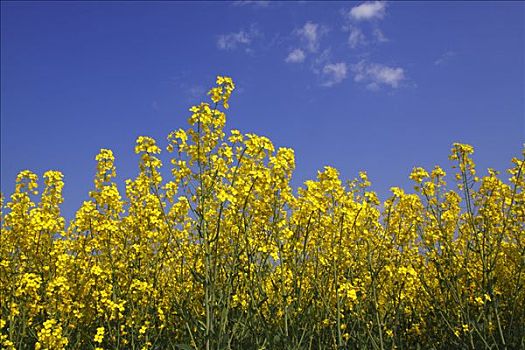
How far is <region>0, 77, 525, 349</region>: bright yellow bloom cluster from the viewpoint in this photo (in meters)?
4.91

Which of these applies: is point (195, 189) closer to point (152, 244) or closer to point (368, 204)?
point (152, 244)

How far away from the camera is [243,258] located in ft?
17.2

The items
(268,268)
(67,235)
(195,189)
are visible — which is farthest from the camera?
(67,235)

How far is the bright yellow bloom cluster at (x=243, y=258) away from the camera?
4.91m

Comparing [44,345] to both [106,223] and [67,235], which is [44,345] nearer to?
[106,223]

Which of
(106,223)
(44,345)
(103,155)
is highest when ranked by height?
(103,155)

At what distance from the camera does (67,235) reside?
7.08 metres

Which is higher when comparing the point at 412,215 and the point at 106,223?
the point at 412,215

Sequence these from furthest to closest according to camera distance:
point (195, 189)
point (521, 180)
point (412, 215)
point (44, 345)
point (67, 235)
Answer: point (67, 235)
point (412, 215)
point (521, 180)
point (195, 189)
point (44, 345)

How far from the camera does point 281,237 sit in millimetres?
5145

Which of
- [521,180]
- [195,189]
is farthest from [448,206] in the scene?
[195,189]

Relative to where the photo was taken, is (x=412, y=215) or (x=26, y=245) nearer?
(x=26, y=245)

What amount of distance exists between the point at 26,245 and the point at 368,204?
4065 millimetres

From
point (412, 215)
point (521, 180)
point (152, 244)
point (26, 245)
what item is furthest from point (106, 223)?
point (521, 180)
